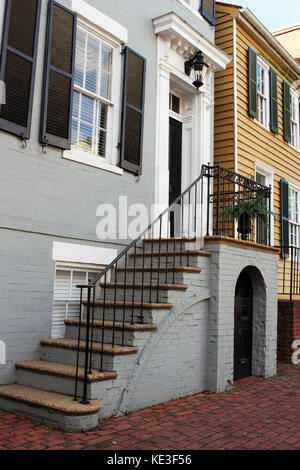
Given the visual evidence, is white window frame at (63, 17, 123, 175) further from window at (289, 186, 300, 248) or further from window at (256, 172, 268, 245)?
window at (289, 186, 300, 248)

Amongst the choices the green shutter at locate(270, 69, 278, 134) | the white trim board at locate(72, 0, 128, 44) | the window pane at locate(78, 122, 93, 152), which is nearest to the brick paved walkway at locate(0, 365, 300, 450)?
the window pane at locate(78, 122, 93, 152)

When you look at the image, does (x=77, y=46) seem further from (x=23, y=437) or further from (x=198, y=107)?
(x=23, y=437)

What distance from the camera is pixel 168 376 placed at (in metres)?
5.06

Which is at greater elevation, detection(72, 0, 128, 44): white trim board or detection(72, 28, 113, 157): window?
detection(72, 0, 128, 44): white trim board

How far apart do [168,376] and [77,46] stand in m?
4.42

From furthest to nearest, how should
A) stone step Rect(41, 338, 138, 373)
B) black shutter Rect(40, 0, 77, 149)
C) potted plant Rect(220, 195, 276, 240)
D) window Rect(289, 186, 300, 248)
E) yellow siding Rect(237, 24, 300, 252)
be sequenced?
window Rect(289, 186, 300, 248), yellow siding Rect(237, 24, 300, 252), potted plant Rect(220, 195, 276, 240), black shutter Rect(40, 0, 77, 149), stone step Rect(41, 338, 138, 373)

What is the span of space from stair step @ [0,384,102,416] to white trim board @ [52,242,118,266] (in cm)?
155

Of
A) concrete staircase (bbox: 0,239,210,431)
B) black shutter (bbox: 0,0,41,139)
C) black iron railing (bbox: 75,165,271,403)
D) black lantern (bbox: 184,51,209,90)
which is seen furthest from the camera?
black lantern (bbox: 184,51,209,90)

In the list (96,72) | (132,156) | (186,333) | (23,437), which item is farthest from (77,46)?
(23,437)

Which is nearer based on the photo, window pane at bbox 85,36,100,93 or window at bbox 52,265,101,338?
window at bbox 52,265,101,338

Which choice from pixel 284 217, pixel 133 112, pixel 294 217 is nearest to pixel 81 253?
pixel 133 112

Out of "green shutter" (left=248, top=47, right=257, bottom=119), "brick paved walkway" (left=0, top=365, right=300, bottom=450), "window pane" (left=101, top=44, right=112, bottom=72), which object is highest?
"green shutter" (left=248, top=47, right=257, bottom=119)

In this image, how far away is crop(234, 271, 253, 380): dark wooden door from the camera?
253 inches

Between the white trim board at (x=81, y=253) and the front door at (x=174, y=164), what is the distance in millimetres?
2037
